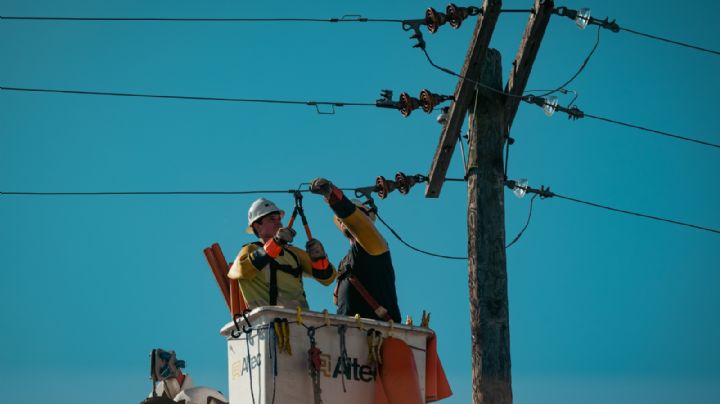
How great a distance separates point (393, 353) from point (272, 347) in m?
1.25

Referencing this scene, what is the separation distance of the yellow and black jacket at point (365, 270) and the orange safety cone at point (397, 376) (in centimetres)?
102

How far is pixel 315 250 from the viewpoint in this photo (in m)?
13.7

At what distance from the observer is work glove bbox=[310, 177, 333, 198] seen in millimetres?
13727

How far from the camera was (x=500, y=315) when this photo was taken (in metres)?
14.3

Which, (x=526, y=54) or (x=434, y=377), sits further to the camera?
(x=526, y=54)

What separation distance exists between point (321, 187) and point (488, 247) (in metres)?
2.02

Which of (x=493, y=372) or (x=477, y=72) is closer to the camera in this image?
(x=493, y=372)

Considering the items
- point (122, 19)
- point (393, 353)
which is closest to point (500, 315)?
point (393, 353)

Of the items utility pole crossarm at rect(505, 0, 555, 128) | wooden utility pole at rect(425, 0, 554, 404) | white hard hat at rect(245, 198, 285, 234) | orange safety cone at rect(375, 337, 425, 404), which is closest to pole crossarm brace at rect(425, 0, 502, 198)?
wooden utility pole at rect(425, 0, 554, 404)

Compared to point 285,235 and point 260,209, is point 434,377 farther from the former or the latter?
point 260,209

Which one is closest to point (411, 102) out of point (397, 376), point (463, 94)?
point (463, 94)

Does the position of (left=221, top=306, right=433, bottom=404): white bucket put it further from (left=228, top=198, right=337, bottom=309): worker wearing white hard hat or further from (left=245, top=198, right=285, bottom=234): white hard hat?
(left=245, top=198, right=285, bottom=234): white hard hat

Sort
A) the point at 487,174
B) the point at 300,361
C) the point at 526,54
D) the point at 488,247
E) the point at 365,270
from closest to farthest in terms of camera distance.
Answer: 1. the point at 300,361
2. the point at 365,270
3. the point at 488,247
4. the point at 487,174
5. the point at 526,54

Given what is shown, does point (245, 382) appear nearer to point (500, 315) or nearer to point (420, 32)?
point (500, 315)
